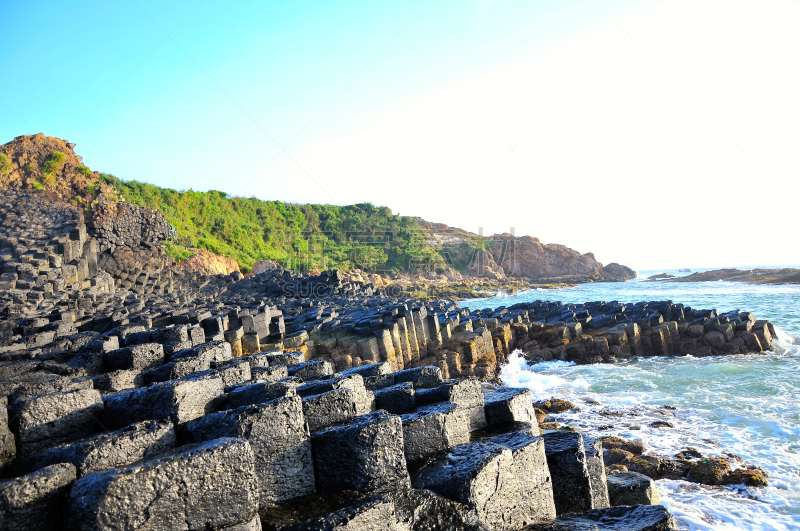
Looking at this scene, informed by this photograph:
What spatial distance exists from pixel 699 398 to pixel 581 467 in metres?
9.94

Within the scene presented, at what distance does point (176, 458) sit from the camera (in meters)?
3.11

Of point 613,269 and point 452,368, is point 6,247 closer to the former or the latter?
point 452,368

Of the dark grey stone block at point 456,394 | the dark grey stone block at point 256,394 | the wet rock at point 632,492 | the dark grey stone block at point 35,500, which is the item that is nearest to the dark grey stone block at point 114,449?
the dark grey stone block at point 35,500

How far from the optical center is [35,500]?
296cm

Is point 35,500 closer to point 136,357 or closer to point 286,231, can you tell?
point 136,357

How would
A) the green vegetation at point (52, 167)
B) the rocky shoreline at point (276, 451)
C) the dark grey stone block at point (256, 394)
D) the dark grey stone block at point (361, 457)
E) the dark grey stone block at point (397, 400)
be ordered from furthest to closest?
1. the green vegetation at point (52, 167)
2. the dark grey stone block at point (397, 400)
3. the dark grey stone block at point (256, 394)
4. the dark grey stone block at point (361, 457)
5. the rocky shoreline at point (276, 451)

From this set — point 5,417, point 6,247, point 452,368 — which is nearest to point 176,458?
point 5,417

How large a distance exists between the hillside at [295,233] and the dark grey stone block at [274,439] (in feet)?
117

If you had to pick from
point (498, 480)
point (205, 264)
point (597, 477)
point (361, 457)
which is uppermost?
point (205, 264)

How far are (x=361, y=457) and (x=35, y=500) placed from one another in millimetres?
2086

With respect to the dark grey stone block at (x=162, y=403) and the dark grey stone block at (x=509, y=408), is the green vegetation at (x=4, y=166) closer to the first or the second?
the dark grey stone block at (x=162, y=403)

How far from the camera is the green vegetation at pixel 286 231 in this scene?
51.0m

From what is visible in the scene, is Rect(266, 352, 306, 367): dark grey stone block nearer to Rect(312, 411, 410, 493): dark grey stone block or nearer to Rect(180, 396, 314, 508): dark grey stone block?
Rect(180, 396, 314, 508): dark grey stone block

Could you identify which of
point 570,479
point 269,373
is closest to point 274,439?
point 269,373
